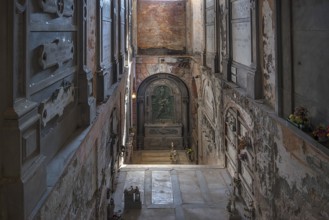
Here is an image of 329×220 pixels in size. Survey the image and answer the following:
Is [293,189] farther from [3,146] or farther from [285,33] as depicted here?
[3,146]

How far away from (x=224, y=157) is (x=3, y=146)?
7196 mm

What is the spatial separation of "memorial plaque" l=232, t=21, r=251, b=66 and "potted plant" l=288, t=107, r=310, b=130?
269 centimetres

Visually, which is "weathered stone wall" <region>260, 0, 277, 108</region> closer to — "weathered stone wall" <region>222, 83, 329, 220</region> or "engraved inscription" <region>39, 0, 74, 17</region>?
"weathered stone wall" <region>222, 83, 329, 220</region>

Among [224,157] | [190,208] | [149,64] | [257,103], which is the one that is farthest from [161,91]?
[257,103]

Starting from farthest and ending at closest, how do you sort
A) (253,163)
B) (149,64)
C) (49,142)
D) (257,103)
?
(149,64) < (253,163) < (257,103) < (49,142)

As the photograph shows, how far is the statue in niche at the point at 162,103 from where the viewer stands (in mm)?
16234

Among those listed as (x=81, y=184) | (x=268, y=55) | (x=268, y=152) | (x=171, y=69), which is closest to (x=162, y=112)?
(x=171, y=69)

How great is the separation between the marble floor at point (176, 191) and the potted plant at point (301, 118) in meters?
3.01

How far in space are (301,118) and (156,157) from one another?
36.5 ft

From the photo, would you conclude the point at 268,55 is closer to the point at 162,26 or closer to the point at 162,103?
the point at 162,103

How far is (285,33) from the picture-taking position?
4.68 metres

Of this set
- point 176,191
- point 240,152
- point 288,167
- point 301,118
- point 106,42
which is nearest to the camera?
point 301,118

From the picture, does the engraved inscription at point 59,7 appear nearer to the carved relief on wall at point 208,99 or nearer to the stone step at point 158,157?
the carved relief on wall at point 208,99

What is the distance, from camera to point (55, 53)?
3383 mm
